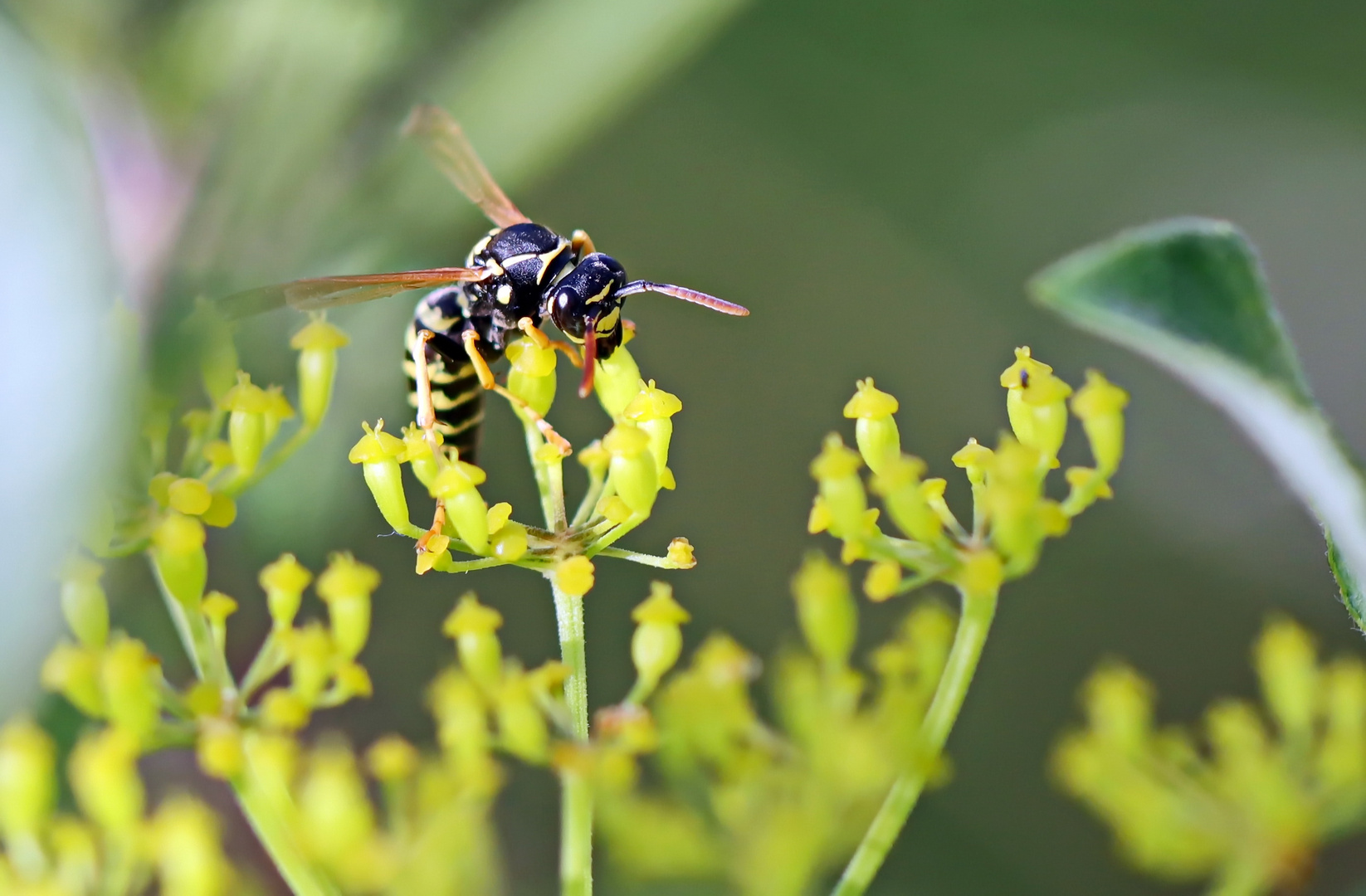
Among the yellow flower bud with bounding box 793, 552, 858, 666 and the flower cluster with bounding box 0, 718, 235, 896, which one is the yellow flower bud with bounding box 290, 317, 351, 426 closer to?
the flower cluster with bounding box 0, 718, 235, 896

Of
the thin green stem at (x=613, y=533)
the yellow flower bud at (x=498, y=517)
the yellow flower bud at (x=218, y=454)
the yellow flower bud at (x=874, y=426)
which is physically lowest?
the thin green stem at (x=613, y=533)

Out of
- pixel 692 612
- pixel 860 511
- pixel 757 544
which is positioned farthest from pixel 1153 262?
pixel 757 544

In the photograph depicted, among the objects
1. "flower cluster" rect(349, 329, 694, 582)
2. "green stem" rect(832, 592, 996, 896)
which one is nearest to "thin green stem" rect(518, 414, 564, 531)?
"flower cluster" rect(349, 329, 694, 582)

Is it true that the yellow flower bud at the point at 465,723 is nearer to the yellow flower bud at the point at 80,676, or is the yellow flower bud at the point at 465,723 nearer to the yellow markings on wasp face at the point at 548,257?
the yellow flower bud at the point at 80,676

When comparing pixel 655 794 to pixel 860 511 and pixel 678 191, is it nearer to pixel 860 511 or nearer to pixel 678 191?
pixel 860 511

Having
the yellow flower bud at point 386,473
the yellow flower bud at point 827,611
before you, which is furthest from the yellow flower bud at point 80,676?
the yellow flower bud at point 827,611

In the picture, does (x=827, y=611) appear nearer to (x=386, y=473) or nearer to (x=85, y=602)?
(x=386, y=473)

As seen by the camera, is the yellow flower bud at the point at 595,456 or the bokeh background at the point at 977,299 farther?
the bokeh background at the point at 977,299
